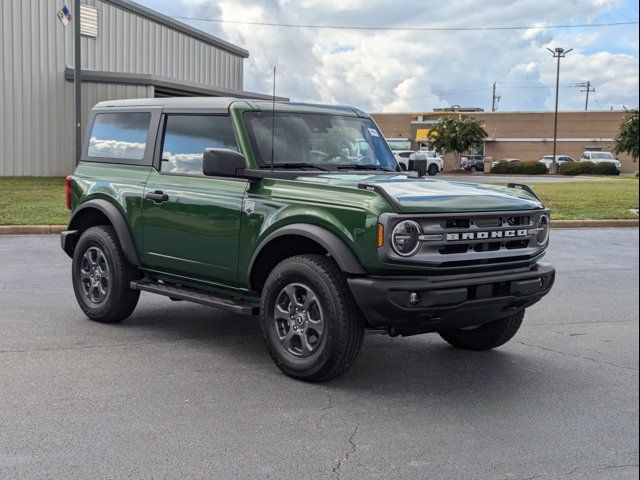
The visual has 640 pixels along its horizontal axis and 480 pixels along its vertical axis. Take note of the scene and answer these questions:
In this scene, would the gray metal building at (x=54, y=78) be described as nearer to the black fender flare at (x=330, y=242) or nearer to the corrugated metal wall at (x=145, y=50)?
the corrugated metal wall at (x=145, y=50)

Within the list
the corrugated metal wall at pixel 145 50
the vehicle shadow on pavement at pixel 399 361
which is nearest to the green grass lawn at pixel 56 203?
the corrugated metal wall at pixel 145 50

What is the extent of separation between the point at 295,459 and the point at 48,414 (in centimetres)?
157

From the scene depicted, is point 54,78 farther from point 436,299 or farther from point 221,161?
point 436,299

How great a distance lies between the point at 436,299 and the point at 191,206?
7.44 feet

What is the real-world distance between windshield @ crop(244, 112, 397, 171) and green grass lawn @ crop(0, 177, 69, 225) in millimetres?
9549

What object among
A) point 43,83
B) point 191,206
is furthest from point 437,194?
point 43,83

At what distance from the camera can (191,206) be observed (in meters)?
6.14

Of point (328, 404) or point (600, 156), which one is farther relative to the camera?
point (600, 156)

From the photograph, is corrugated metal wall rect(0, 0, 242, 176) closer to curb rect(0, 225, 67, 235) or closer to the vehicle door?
curb rect(0, 225, 67, 235)

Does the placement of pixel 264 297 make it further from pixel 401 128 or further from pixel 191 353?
pixel 401 128

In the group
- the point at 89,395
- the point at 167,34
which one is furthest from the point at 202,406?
the point at 167,34

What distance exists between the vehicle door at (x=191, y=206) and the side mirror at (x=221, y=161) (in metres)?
0.25

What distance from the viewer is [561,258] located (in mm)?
12281

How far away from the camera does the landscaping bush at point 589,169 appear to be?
55250 mm
